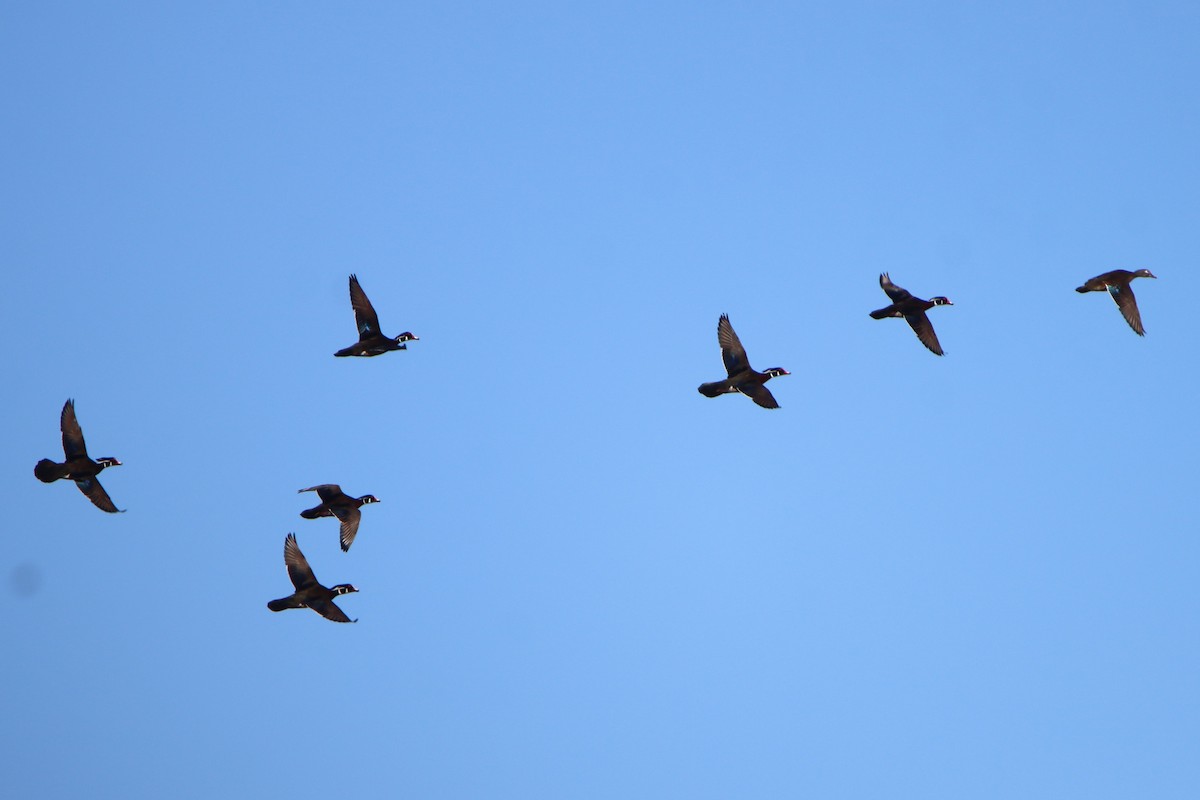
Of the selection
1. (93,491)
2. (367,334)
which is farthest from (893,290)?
(93,491)

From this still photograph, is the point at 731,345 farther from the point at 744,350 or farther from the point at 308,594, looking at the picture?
the point at 308,594

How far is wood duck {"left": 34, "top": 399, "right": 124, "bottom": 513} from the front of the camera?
191ft

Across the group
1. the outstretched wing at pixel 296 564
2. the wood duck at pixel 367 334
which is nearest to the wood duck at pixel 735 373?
the wood duck at pixel 367 334

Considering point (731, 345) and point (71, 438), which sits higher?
point (731, 345)

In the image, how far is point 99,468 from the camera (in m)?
58.8

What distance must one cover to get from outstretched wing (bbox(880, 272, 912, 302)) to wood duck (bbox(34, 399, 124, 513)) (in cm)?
2998

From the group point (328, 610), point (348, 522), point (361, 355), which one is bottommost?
point (328, 610)

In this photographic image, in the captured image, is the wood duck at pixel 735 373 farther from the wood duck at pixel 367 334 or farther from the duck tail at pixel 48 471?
the duck tail at pixel 48 471

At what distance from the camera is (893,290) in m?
61.4

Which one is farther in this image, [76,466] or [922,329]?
[922,329]

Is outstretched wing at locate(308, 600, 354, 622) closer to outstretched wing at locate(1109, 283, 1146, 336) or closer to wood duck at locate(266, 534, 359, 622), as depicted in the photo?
wood duck at locate(266, 534, 359, 622)

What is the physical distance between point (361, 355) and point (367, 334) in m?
0.88

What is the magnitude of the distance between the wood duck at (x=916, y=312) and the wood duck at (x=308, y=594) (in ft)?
75.5

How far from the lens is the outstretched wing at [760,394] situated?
59.5 m
